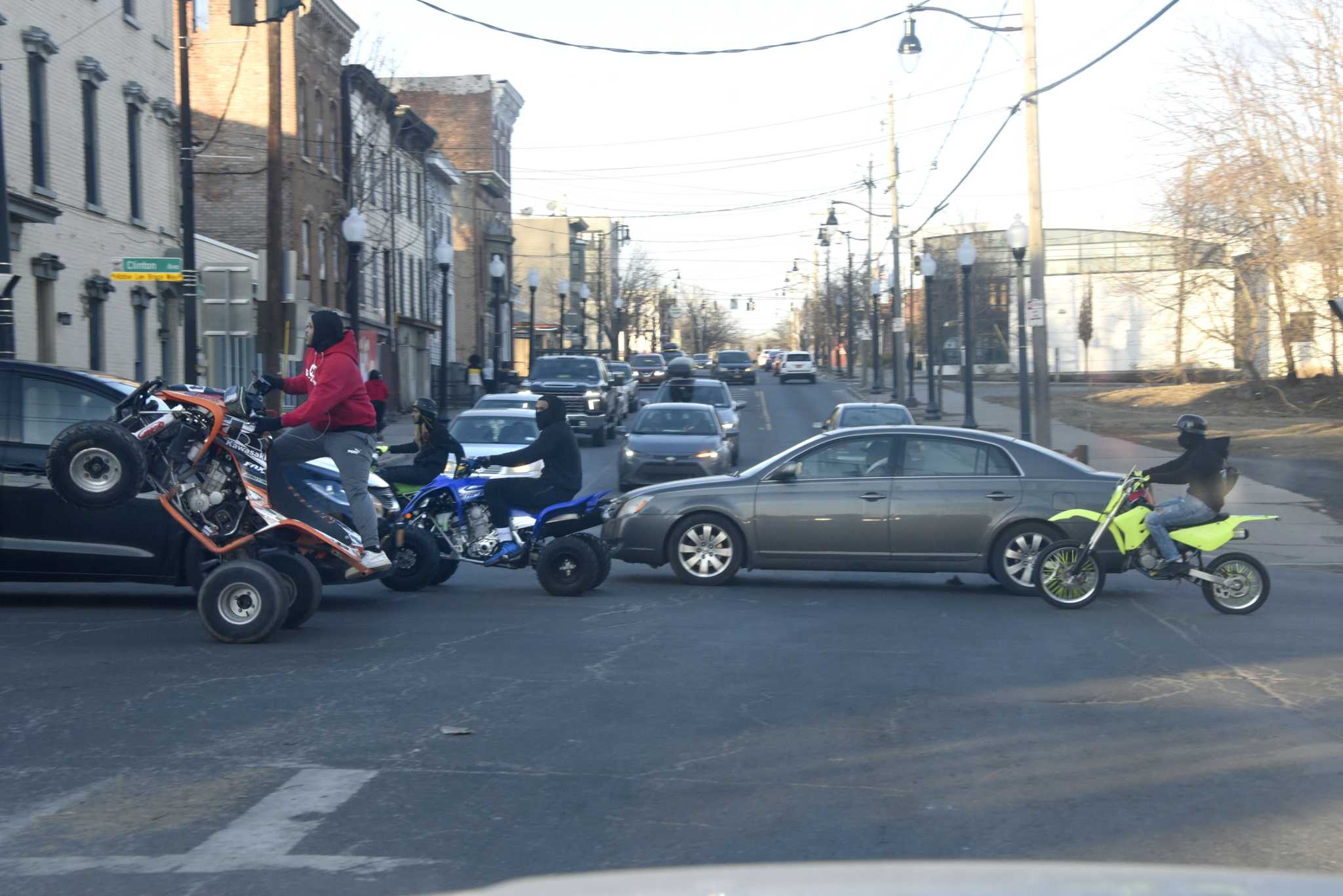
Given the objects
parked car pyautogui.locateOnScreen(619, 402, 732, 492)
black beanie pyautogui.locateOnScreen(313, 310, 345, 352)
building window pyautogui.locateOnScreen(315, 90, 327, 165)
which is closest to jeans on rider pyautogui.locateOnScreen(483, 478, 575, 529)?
black beanie pyautogui.locateOnScreen(313, 310, 345, 352)

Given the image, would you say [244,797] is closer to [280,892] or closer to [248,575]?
[280,892]

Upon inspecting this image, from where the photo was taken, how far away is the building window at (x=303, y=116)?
39938 millimetres

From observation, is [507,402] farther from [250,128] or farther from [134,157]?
[250,128]

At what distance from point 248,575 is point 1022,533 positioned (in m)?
6.97

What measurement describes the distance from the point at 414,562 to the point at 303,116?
31229mm

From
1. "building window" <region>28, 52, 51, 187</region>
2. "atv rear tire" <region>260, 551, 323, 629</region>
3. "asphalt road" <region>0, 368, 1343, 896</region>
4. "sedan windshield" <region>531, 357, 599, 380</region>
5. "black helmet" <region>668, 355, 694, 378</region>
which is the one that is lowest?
"asphalt road" <region>0, 368, 1343, 896</region>

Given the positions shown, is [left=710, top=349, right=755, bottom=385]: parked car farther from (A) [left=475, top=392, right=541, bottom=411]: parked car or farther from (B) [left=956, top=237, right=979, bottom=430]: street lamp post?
(A) [left=475, top=392, right=541, bottom=411]: parked car

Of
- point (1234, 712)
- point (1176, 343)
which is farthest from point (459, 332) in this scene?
point (1234, 712)

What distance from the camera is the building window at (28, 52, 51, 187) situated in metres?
23.6

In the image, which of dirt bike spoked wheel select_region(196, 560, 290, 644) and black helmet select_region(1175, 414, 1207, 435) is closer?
dirt bike spoked wheel select_region(196, 560, 290, 644)

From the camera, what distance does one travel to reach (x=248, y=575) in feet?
30.0

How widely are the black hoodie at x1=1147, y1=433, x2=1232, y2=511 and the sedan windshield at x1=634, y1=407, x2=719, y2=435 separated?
41.8 ft

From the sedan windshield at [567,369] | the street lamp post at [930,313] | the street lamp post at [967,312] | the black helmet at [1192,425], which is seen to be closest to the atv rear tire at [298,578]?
the black helmet at [1192,425]

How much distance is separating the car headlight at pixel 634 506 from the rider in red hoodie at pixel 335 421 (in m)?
3.35
